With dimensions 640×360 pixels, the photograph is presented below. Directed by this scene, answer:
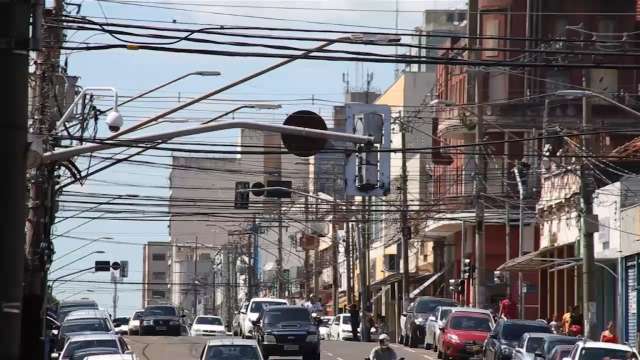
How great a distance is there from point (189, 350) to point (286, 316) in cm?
610

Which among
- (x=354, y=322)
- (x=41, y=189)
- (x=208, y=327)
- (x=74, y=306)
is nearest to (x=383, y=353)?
(x=41, y=189)

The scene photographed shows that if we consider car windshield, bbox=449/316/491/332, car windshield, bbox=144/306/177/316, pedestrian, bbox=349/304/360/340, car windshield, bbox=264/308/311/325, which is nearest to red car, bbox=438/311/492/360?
car windshield, bbox=449/316/491/332

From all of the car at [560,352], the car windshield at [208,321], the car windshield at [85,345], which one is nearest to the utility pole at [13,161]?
the car at [560,352]

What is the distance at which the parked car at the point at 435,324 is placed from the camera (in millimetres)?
47938

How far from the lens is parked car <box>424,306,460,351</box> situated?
47938 mm

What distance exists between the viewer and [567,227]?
59.8 metres

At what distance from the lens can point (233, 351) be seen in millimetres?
33188

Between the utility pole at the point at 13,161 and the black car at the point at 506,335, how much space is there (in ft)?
93.7

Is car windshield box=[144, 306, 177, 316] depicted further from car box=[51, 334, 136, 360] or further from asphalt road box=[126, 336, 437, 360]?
car box=[51, 334, 136, 360]

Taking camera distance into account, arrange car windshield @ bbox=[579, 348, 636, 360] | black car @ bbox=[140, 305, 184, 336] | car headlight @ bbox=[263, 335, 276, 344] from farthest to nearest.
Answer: black car @ bbox=[140, 305, 184, 336]
car headlight @ bbox=[263, 335, 276, 344]
car windshield @ bbox=[579, 348, 636, 360]

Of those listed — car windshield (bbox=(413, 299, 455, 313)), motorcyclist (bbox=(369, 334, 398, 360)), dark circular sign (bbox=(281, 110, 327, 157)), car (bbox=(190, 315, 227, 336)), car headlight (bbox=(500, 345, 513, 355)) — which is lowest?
car (bbox=(190, 315, 227, 336))

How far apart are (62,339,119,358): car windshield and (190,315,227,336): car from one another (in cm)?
3003

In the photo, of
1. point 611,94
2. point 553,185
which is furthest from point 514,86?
point 553,185

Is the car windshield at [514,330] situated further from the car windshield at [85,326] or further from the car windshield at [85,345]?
the car windshield at [85,326]
